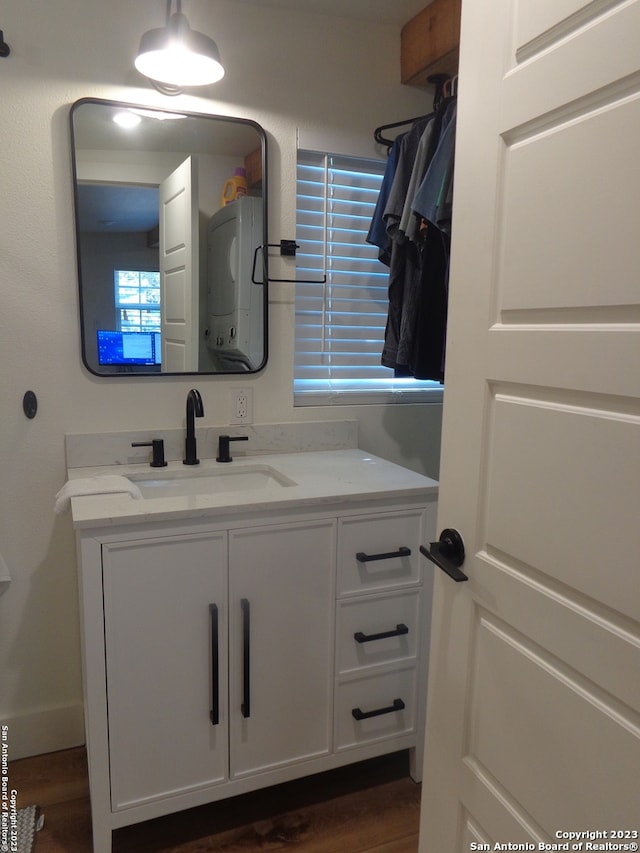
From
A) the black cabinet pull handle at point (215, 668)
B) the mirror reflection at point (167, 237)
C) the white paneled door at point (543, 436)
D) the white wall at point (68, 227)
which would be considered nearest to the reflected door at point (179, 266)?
the mirror reflection at point (167, 237)

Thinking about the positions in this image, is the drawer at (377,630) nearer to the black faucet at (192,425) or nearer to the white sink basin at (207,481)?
the white sink basin at (207,481)

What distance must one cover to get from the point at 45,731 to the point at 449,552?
157 centimetres

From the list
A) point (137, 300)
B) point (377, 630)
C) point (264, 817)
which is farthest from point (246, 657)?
point (137, 300)

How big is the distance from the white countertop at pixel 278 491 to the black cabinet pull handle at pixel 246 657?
27 cm

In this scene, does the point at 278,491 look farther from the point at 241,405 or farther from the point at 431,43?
the point at 431,43

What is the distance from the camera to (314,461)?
80.5 inches

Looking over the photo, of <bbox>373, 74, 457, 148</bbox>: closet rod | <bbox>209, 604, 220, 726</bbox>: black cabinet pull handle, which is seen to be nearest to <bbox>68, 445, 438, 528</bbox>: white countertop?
<bbox>209, 604, 220, 726</bbox>: black cabinet pull handle

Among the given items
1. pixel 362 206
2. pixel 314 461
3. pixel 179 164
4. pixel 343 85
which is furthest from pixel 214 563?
pixel 343 85

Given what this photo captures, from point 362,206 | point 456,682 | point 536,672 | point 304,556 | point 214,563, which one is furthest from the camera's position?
point 362,206

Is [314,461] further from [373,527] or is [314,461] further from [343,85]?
[343,85]

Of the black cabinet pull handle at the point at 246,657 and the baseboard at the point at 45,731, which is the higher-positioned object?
the black cabinet pull handle at the point at 246,657

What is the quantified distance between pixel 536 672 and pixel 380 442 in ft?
4.64

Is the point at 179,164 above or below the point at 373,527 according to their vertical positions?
above

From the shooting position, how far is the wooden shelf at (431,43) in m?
1.90
